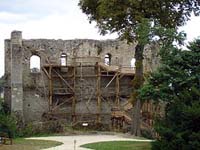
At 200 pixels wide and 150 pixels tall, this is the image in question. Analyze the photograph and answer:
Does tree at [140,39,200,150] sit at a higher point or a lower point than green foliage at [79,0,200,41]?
lower

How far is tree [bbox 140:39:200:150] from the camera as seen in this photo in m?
17.7

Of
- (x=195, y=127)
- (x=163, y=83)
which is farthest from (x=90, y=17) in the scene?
(x=195, y=127)

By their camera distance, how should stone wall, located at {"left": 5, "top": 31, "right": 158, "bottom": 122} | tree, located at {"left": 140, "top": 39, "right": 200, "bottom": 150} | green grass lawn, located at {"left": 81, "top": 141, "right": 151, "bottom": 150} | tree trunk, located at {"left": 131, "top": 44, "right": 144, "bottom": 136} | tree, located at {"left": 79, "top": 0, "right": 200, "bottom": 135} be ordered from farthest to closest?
stone wall, located at {"left": 5, "top": 31, "right": 158, "bottom": 122} < tree trunk, located at {"left": 131, "top": 44, "right": 144, "bottom": 136} < tree, located at {"left": 79, "top": 0, "right": 200, "bottom": 135} < green grass lawn, located at {"left": 81, "top": 141, "right": 151, "bottom": 150} < tree, located at {"left": 140, "top": 39, "right": 200, "bottom": 150}

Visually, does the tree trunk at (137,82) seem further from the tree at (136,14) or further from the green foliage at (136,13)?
the green foliage at (136,13)

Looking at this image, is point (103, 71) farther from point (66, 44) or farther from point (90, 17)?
point (90, 17)

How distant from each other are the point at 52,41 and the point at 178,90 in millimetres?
22065

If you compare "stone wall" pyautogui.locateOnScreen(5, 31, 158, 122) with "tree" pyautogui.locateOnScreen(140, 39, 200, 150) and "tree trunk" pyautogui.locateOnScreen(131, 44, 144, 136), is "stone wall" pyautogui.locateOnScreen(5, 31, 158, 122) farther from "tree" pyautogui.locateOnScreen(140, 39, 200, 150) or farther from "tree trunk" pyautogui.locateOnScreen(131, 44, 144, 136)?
"tree" pyautogui.locateOnScreen(140, 39, 200, 150)

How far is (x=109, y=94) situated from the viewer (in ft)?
→ 140

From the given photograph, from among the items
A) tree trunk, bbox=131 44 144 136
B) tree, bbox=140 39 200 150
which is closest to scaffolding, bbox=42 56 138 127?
tree trunk, bbox=131 44 144 136

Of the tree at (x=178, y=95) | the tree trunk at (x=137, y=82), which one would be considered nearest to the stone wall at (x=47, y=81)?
the tree trunk at (x=137, y=82)

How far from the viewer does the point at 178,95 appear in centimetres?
2083

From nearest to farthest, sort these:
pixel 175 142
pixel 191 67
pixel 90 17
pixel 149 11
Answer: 1. pixel 175 142
2. pixel 191 67
3. pixel 149 11
4. pixel 90 17

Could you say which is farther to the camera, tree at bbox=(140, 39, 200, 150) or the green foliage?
the green foliage

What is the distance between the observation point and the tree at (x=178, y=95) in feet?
57.9
